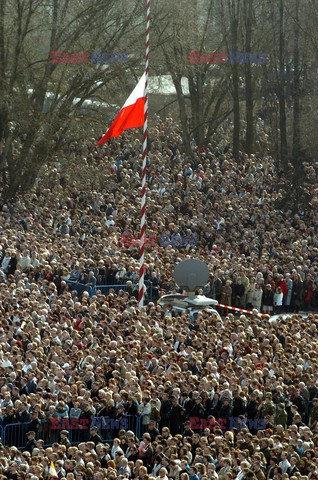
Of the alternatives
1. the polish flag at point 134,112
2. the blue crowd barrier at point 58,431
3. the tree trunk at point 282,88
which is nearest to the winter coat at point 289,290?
the polish flag at point 134,112

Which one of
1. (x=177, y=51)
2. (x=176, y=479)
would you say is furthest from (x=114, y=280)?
(x=177, y=51)

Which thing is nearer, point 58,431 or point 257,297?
point 58,431

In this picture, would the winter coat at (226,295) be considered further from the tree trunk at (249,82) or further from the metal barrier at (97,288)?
the tree trunk at (249,82)

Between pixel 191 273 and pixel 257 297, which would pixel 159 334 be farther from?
pixel 257 297

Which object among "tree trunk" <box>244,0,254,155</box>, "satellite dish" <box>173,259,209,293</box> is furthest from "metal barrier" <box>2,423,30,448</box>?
"tree trunk" <box>244,0,254,155</box>

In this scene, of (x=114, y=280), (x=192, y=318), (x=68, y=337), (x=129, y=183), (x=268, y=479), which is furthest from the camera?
(x=129, y=183)

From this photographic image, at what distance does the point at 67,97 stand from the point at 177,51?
6080mm

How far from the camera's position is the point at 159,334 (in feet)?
81.9

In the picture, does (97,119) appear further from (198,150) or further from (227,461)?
(227,461)

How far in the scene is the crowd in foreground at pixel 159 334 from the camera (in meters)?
18.8

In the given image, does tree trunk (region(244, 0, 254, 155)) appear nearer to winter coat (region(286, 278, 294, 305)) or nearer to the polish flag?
winter coat (region(286, 278, 294, 305))

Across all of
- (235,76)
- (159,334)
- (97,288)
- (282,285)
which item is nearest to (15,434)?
(159,334)

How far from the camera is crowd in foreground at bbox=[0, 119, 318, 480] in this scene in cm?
1884

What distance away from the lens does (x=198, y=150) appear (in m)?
50.5
